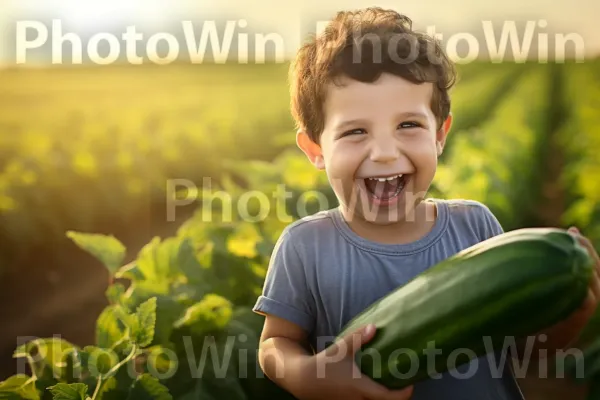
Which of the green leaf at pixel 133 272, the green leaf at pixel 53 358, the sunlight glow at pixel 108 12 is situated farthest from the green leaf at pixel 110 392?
the sunlight glow at pixel 108 12

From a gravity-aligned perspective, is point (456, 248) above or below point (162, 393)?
above

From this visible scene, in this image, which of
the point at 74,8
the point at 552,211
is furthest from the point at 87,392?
the point at 552,211

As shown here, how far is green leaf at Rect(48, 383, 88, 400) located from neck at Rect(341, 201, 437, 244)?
27.7 inches

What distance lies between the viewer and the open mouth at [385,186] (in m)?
1.70

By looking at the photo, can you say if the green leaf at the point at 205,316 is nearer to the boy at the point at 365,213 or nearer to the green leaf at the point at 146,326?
the green leaf at the point at 146,326

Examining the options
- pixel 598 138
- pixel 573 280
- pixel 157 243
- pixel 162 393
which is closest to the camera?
pixel 573 280

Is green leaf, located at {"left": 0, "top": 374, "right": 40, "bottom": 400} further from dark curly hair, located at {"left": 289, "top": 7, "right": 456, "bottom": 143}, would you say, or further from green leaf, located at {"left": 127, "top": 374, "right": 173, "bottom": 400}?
dark curly hair, located at {"left": 289, "top": 7, "right": 456, "bottom": 143}

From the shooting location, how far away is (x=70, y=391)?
1854 millimetres

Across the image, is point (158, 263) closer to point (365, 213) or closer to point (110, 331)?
point (110, 331)

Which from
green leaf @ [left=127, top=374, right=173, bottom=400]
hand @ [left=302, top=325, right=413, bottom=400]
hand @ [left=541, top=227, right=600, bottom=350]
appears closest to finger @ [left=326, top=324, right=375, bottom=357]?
hand @ [left=302, top=325, right=413, bottom=400]

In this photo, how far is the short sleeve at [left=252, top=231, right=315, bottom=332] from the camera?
1.71m

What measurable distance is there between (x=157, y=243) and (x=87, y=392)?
573mm

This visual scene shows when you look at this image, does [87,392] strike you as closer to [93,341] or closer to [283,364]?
[283,364]

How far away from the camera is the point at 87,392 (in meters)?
2.04
